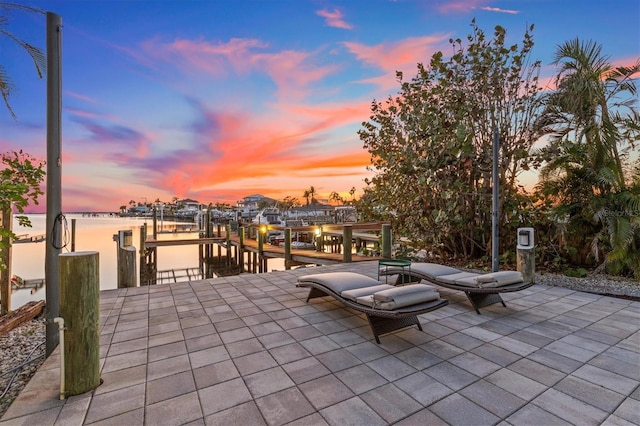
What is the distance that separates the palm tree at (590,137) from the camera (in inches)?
225

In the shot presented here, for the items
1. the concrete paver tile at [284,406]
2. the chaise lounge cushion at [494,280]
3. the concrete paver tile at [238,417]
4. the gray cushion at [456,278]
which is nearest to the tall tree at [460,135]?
the gray cushion at [456,278]

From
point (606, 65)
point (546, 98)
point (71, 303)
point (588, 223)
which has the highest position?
point (606, 65)

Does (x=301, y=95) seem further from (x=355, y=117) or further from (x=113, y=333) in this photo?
(x=113, y=333)

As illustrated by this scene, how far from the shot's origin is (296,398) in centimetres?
197

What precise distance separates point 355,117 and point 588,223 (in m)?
6.70

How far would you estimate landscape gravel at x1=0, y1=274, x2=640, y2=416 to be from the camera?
2.32m

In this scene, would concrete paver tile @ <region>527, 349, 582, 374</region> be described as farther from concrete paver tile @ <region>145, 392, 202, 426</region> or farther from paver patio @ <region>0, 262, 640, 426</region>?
concrete paver tile @ <region>145, 392, 202, 426</region>

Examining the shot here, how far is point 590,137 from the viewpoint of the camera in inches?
231

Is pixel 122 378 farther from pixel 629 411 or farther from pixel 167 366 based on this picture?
pixel 629 411

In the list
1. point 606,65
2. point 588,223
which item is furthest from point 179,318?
point 606,65

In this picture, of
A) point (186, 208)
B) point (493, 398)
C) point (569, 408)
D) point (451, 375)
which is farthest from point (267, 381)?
point (186, 208)

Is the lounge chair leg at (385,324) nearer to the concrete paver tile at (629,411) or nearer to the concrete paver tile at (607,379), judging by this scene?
the concrete paver tile at (607,379)

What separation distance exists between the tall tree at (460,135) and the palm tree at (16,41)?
256 inches

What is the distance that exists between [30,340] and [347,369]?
136 inches
